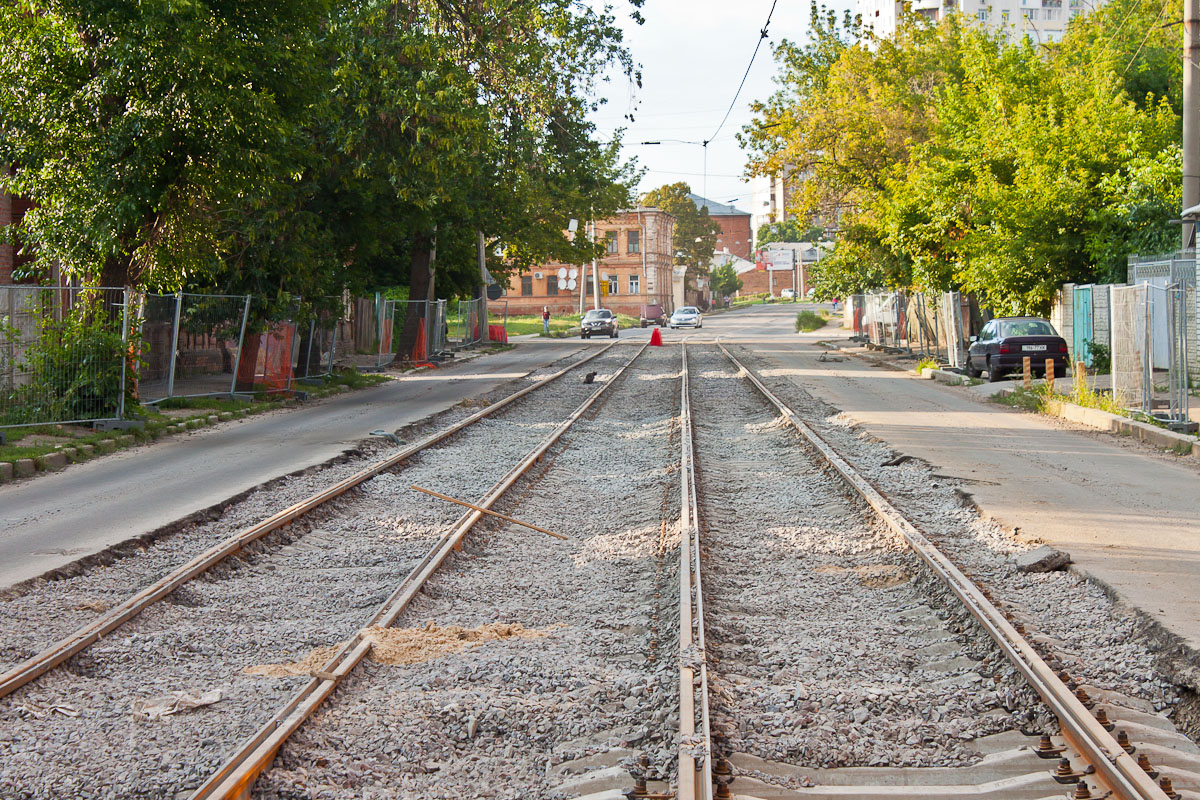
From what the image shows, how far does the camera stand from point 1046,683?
5.74m

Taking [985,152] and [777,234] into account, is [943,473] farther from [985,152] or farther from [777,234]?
[777,234]

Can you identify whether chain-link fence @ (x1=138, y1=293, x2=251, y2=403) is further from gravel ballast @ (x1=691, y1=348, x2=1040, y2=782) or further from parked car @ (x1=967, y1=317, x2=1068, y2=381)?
parked car @ (x1=967, y1=317, x2=1068, y2=381)

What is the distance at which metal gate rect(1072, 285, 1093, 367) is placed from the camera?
24828 mm

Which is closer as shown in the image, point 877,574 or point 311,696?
point 311,696

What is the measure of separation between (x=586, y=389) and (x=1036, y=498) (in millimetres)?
15790

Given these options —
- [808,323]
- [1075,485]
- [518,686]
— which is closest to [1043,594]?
[518,686]

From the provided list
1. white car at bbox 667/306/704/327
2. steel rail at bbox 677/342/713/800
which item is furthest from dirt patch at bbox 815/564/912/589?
white car at bbox 667/306/704/327

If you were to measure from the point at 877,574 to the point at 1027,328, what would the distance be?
18477mm

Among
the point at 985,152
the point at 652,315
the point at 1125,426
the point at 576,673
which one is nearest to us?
the point at 576,673

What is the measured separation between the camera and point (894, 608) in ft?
25.3

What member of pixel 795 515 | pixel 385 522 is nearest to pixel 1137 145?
pixel 795 515

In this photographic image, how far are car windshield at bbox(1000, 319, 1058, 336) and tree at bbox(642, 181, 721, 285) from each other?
94.9m

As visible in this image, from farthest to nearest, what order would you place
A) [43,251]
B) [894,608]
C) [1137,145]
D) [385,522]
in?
1. [1137,145]
2. [43,251]
3. [385,522]
4. [894,608]

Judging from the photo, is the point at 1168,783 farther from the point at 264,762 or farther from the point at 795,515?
the point at 795,515
